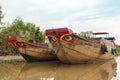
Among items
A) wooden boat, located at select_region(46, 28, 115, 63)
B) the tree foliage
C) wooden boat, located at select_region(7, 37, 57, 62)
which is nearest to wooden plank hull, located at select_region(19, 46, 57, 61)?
wooden boat, located at select_region(7, 37, 57, 62)

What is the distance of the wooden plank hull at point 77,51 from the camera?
14.9 meters

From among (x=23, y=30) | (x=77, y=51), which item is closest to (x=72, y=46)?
(x=77, y=51)

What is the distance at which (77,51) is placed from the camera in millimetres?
15102

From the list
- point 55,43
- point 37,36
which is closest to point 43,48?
point 55,43

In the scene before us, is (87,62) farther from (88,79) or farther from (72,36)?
(88,79)

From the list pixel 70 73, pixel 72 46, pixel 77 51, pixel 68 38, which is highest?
pixel 68 38

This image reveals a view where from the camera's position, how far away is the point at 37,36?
30.6 meters

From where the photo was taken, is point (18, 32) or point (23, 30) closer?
point (18, 32)

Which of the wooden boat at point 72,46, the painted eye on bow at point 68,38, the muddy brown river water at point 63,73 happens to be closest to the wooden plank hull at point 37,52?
the wooden boat at point 72,46

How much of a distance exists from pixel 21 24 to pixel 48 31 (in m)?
17.1

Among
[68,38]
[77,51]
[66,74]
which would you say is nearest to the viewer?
[66,74]

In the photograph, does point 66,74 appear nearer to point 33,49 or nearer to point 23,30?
point 33,49

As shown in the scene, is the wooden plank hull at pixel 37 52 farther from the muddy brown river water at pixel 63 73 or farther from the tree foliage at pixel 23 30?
the tree foliage at pixel 23 30


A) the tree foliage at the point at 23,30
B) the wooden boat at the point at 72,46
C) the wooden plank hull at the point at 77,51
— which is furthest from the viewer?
the tree foliage at the point at 23,30
